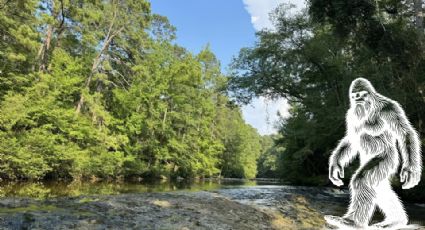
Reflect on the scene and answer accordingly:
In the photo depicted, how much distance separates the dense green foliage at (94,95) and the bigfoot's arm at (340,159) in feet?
44.5

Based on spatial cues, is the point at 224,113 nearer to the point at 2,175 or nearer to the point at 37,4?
the point at 37,4

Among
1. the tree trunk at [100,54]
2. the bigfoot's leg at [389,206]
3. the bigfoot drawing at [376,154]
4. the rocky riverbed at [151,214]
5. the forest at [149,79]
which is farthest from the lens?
the tree trunk at [100,54]

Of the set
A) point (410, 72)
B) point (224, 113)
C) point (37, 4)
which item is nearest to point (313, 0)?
point (410, 72)

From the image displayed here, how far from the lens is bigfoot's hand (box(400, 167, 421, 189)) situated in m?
4.71

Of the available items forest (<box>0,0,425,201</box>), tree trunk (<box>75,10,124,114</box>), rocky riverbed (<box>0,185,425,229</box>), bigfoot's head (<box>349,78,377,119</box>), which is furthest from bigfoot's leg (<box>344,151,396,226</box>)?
tree trunk (<box>75,10,124,114</box>)

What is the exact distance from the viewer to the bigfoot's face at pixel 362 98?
5047 mm

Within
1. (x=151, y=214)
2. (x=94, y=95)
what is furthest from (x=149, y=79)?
(x=151, y=214)

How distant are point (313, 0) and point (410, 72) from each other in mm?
4177

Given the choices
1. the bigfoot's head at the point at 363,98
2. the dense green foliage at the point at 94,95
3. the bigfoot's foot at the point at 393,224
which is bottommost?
the bigfoot's foot at the point at 393,224

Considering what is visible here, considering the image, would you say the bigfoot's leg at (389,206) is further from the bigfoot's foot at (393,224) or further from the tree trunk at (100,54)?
the tree trunk at (100,54)

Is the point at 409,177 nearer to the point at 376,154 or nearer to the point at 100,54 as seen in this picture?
the point at 376,154

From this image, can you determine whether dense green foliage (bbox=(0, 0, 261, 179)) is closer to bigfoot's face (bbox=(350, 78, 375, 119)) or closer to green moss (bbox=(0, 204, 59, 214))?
green moss (bbox=(0, 204, 59, 214))

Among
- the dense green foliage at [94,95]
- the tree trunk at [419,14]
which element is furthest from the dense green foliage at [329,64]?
the dense green foliage at [94,95]

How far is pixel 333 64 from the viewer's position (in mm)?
18922
